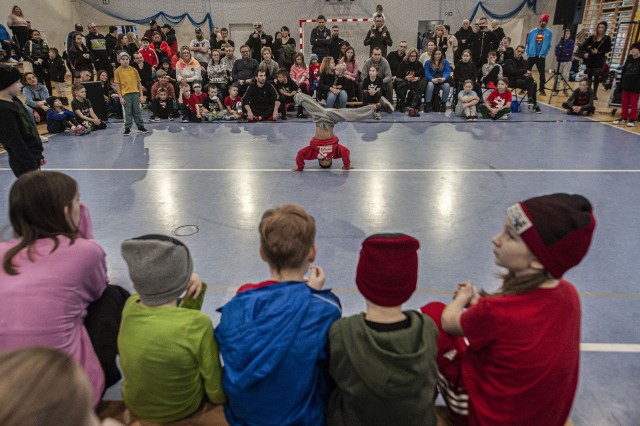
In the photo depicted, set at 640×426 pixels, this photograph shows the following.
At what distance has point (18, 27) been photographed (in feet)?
38.2

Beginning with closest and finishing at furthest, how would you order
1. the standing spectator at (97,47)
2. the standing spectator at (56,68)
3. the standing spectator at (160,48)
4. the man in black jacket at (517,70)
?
1. the man in black jacket at (517,70)
2. the standing spectator at (56,68)
3. the standing spectator at (97,47)
4. the standing spectator at (160,48)

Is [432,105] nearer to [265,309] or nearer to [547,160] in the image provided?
[547,160]

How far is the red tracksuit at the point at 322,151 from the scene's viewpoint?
18.3 ft

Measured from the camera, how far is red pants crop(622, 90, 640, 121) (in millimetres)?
7939

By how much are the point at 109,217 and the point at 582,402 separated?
413 cm

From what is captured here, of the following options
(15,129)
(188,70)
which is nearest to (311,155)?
(15,129)

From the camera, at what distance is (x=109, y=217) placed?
4277 mm

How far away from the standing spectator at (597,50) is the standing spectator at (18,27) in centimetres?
1465

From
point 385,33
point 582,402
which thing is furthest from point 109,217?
point 385,33

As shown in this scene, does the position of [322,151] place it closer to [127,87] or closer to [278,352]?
[278,352]

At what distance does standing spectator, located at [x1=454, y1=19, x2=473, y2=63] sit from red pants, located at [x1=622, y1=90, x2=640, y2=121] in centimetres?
412

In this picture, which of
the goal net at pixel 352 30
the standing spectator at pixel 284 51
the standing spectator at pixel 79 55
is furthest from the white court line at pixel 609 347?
the goal net at pixel 352 30

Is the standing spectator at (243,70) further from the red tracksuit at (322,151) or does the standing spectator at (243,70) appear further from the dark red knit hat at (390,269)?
the dark red knit hat at (390,269)

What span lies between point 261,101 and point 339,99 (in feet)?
6.00
